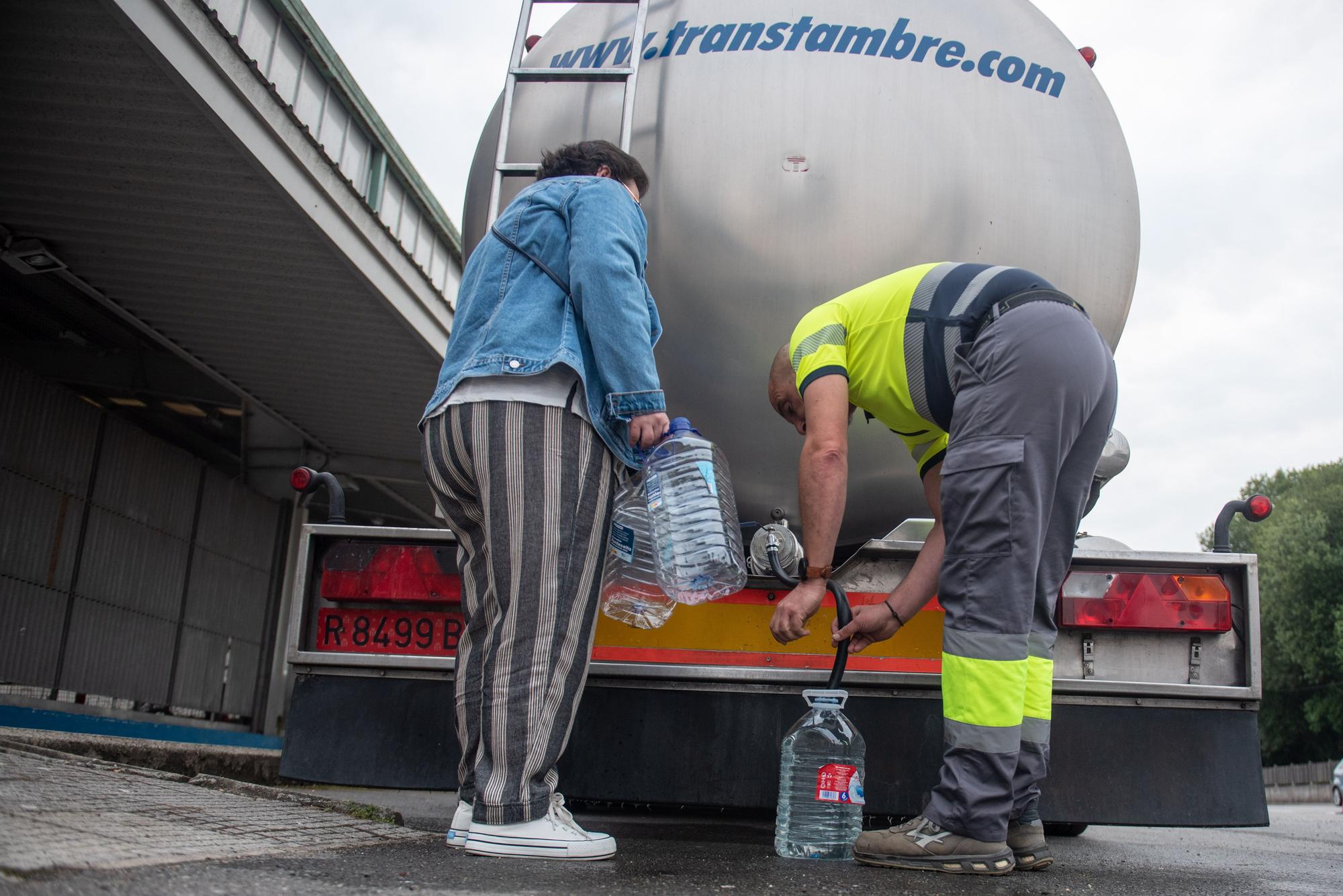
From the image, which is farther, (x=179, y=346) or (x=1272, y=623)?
(x=1272, y=623)

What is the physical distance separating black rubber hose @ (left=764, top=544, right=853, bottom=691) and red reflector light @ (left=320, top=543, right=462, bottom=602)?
2.73 ft

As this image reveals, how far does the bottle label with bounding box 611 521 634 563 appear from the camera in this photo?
2643 mm

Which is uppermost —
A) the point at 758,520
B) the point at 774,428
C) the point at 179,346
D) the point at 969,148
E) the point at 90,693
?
the point at 179,346

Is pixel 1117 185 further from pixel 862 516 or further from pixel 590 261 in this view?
pixel 590 261

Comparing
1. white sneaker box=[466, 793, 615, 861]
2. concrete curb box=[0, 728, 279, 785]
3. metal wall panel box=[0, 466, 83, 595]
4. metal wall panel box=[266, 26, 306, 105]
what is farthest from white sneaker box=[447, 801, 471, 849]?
metal wall panel box=[0, 466, 83, 595]

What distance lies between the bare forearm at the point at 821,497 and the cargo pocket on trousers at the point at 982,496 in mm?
236

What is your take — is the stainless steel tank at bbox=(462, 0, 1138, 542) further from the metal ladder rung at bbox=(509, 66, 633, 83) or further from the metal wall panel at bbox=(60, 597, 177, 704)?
the metal wall panel at bbox=(60, 597, 177, 704)

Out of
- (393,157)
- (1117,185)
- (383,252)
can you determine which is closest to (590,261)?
(1117,185)

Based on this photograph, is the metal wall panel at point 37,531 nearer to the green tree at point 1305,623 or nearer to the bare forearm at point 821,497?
the bare forearm at point 821,497

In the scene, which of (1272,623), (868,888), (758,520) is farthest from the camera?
(1272,623)

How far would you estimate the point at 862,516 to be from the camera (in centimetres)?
320

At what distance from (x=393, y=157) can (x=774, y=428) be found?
7494mm

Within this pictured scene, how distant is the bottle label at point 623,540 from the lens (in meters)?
2.64

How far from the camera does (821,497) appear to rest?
2.51m
